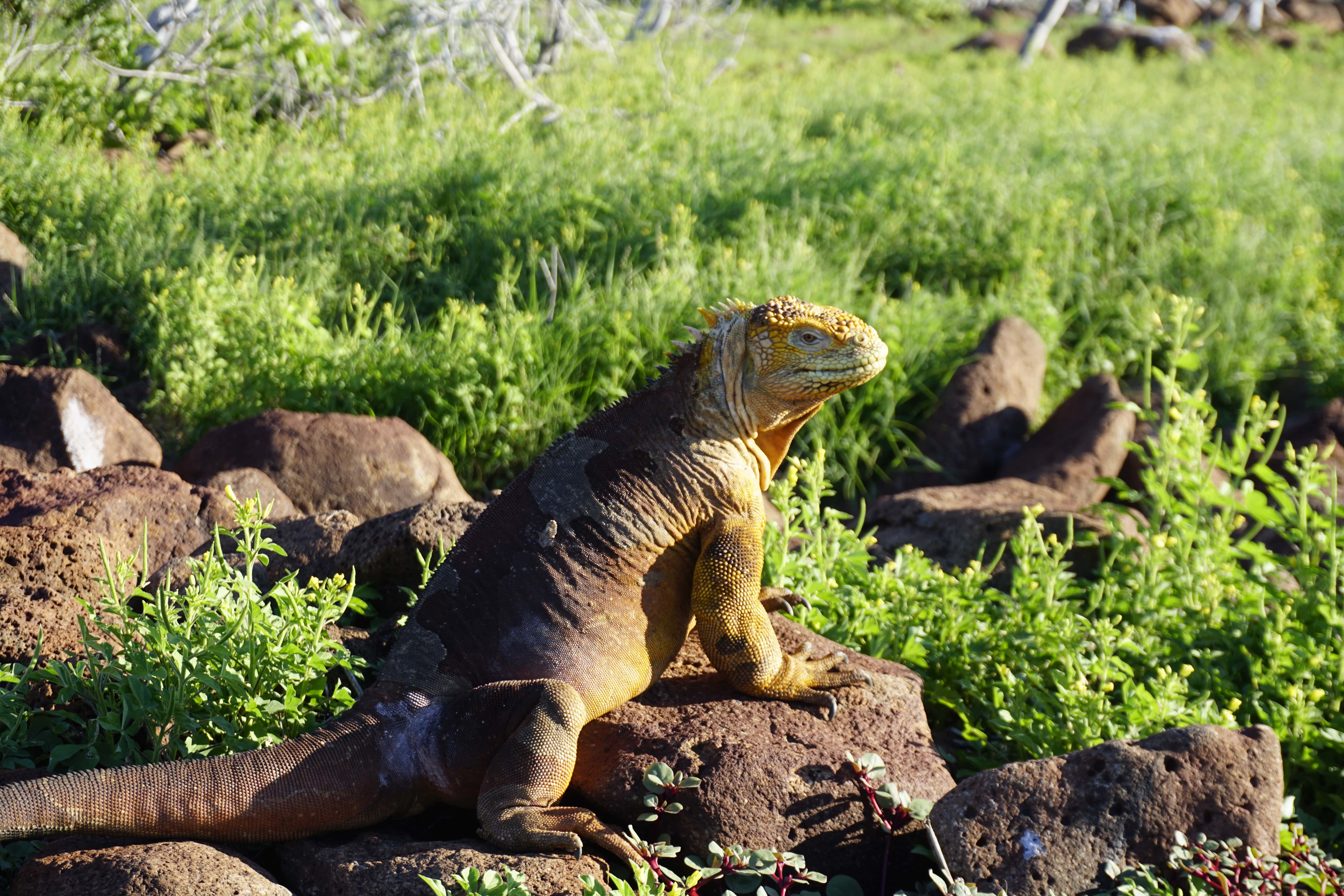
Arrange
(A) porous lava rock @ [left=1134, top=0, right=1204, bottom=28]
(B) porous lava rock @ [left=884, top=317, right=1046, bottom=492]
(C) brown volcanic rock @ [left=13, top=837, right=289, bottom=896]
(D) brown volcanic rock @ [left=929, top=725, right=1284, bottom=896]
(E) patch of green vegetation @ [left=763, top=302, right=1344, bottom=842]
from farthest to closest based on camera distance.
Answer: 1. (A) porous lava rock @ [left=1134, top=0, right=1204, bottom=28]
2. (B) porous lava rock @ [left=884, top=317, right=1046, bottom=492]
3. (E) patch of green vegetation @ [left=763, top=302, right=1344, bottom=842]
4. (D) brown volcanic rock @ [left=929, top=725, right=1284, bottom=896]
5. (C) brown volcanic rock @ [left=13, top=837, right=289, bottom=896]

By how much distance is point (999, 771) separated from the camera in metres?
2.81

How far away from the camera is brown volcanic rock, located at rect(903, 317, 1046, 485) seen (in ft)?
20.5

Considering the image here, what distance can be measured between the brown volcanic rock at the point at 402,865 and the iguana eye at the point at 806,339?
1366 mm

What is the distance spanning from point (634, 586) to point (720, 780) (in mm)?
541

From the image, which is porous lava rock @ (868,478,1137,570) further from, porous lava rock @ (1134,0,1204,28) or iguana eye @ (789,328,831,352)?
porous lava rock @ (1134,0,1204,28)

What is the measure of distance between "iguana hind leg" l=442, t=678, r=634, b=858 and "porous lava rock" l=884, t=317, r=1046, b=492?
3.83 m

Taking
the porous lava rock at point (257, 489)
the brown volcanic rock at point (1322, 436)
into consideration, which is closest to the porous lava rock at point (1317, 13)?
the brown volcanic rock at point (1322, 436)

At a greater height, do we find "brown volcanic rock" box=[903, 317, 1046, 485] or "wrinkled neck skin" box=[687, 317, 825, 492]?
"wrinkled neck skin" box=[687, 317, 825, 492]

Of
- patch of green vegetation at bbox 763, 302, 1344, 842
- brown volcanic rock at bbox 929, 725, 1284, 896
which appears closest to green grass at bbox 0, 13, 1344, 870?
patch of green vegetation at bbox 763, 302, 1344, 842

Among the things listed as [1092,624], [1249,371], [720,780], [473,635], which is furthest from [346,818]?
[1249,371]

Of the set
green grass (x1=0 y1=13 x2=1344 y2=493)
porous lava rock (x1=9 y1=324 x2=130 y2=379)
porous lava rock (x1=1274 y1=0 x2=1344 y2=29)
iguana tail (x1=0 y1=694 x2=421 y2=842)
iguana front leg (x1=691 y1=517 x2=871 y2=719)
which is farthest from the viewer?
porous lava rock (x1=1274 y1=0 x2=1344 y2=29)

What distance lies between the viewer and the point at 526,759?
261 cm

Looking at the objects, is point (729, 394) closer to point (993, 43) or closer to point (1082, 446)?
point (1082, 446)

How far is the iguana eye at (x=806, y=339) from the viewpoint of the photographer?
2.97m
